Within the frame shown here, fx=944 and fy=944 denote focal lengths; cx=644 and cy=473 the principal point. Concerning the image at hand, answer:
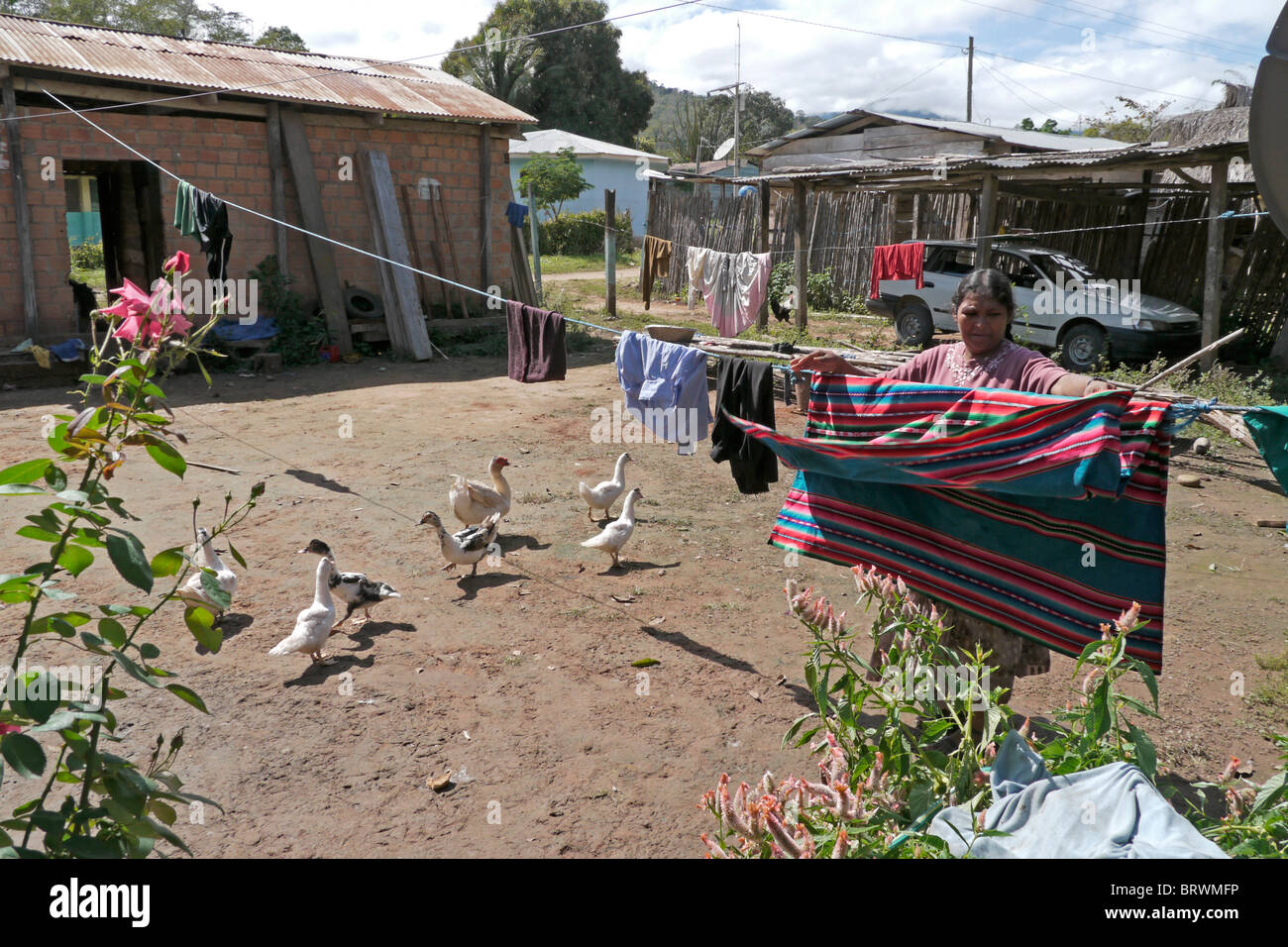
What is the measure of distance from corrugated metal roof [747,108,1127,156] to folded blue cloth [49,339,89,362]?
18.6 meters

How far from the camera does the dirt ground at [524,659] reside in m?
3.70

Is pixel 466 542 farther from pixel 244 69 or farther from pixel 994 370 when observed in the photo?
pixel 244 69

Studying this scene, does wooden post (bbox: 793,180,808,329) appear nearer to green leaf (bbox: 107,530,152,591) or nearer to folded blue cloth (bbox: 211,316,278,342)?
folded blue cloth (bbox: 211,316,278,342)

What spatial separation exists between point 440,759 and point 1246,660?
422 cm

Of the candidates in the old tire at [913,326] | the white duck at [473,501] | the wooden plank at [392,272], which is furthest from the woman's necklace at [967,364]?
the old tire at [913,326]

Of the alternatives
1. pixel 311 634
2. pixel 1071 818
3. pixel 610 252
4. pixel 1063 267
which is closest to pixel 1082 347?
pixel 1063 267

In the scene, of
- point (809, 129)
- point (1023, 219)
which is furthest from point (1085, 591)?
point (809, 129)

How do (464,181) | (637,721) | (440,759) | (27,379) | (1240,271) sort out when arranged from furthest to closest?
(464,181)
(1240,271)
(27,379)
(637,721)
(440,759)

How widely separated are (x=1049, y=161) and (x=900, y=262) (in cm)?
255

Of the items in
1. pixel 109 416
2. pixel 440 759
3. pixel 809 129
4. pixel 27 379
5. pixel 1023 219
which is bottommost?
pixel 440 759

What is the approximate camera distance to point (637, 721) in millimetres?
4395

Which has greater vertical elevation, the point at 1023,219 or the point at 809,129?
the point at 809,129

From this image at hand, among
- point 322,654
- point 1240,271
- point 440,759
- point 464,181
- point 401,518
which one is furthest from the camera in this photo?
point 464,181
